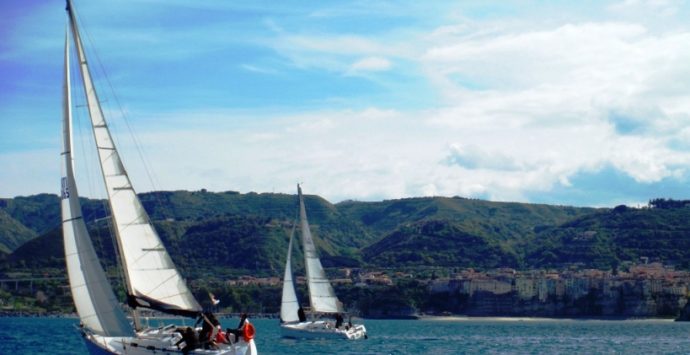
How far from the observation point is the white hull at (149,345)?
36250mm

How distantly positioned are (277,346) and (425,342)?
12.1m

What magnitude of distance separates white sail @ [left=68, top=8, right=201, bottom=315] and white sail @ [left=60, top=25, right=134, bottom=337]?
848 mm

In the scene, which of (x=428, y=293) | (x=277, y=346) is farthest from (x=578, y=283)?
(x=277, y=346)

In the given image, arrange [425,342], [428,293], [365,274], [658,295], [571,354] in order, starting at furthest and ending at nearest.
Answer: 1. [365,274]
2. [428,293]
3. [658,295]
4. [425,342]
5. [571,354]

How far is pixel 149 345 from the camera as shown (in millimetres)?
36375

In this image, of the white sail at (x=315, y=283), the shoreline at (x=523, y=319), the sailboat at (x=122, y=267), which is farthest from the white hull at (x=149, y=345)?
the shoreline at (x=523, y=319)

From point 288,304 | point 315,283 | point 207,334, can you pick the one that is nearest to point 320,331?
point 315,283

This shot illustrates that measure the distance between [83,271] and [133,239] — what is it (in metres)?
1.95

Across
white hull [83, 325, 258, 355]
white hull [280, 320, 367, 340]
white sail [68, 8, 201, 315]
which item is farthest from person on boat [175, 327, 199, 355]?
white hull [280, 320, 367, 340]

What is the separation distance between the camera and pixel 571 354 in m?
61.5

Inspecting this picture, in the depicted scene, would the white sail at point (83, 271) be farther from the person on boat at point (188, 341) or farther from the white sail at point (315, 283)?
the white sail at point (315, 283)

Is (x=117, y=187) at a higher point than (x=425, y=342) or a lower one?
higher

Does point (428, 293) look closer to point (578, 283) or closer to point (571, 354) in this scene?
point (578, 283)

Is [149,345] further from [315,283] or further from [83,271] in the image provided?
[315,283]
